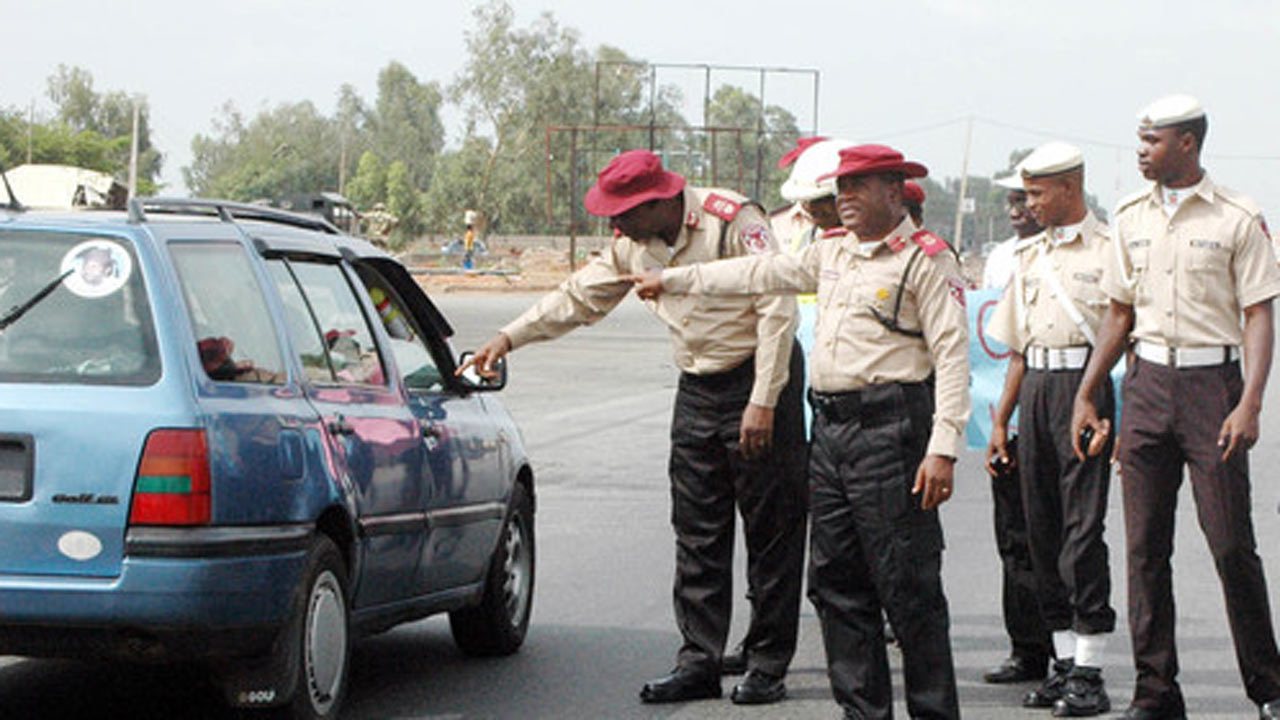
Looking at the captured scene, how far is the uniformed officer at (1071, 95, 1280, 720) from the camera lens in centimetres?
692

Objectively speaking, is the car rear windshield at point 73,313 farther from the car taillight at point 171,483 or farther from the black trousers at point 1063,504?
the black trousers at point 1063,504

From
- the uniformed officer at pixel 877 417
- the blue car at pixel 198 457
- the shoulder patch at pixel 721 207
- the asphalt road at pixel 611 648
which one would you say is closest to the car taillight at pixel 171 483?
the blue car at pixel 198 457

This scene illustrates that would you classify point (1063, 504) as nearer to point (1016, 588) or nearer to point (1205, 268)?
point (1016, 588)

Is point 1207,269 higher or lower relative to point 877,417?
higher

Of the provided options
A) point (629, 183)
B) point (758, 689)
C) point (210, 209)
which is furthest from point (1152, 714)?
point (210, 209)

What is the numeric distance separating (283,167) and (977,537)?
460 ft

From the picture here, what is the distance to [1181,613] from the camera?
31.6 feet

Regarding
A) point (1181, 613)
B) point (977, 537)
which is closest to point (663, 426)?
point (977, 537)

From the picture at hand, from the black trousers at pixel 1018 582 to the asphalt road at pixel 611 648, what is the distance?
21 centimetres

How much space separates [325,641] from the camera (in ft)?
21.5

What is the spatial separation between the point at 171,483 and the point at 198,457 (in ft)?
0.33

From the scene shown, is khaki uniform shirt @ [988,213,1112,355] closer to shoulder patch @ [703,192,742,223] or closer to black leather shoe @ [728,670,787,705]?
shoulder patch @ [703,192,742,223]

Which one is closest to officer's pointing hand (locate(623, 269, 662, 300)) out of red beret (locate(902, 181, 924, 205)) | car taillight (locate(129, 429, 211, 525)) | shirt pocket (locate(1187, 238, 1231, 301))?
car taillight (locate(129, 429, 211, 525))

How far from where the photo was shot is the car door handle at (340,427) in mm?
6613
